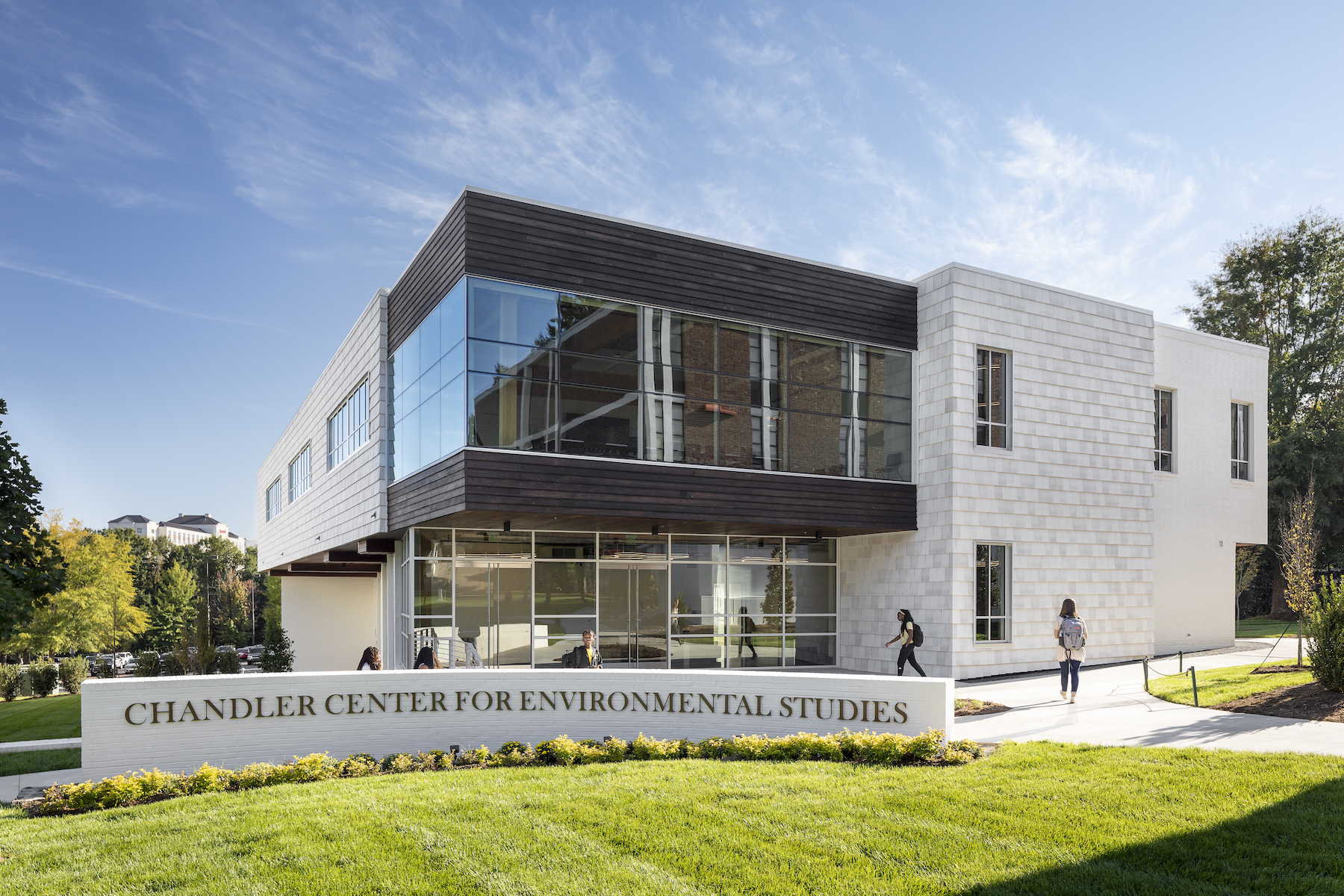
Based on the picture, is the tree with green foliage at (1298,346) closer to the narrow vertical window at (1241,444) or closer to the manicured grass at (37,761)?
the narrow vertical window at (1241,444)

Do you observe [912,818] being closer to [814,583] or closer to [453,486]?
[453,486]

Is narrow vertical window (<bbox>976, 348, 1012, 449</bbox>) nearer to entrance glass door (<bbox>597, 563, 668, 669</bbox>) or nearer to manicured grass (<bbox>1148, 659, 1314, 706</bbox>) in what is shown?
manicured grass (<bbox>1148, 659, 1314, 706</bbox>)

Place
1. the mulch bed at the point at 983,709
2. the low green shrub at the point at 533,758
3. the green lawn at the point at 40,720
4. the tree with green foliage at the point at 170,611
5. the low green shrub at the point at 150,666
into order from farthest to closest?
the tree with green foliage at the point at 170,611 < the low green shrub at the point at 150,666 < the green lawn at the point at 40,720 < the mulch bed at the point at 983,709 < the low green shrub at the point at 533,758

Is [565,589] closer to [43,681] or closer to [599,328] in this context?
[599,328]

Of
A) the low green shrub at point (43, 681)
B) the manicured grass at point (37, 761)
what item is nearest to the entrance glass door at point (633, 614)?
the manicured grass at point (37, 761)

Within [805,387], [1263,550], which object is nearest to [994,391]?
[805,387]

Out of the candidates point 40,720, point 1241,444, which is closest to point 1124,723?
point 1241,444

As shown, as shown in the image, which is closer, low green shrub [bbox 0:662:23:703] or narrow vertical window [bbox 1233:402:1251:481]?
narrow vertical window [bbox 1233:402:1251:481]

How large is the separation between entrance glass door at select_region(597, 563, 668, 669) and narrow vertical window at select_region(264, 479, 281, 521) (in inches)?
821

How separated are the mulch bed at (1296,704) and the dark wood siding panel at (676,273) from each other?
9042 mm

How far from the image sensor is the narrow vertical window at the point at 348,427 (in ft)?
68.7

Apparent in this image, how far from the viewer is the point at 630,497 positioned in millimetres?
15953

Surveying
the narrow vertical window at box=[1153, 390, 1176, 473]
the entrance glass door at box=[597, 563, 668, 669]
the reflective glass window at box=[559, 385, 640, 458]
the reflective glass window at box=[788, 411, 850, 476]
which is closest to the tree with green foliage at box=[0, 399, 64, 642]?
the reflective glass window at box=[559, 385, 640, 458]

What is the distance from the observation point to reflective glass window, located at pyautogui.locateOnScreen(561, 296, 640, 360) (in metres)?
15.6
